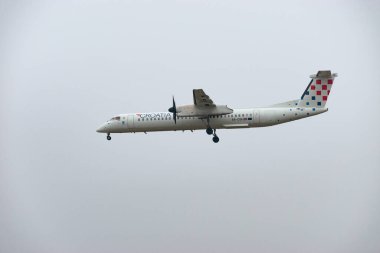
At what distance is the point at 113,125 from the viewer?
59250 millimetres

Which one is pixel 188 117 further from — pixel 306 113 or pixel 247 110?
pixel 306 113

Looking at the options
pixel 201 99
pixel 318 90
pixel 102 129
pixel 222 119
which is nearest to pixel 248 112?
pixel 222 119

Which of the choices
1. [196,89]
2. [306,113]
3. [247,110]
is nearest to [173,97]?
[196,89]

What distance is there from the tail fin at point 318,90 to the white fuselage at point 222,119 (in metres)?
0.74

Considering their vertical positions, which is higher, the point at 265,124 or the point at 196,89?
the point at 196,89

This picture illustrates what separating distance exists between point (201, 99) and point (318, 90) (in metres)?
9.90

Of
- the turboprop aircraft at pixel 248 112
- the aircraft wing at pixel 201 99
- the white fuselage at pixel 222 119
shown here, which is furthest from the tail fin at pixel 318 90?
the aircraft wing at pixel 201 99

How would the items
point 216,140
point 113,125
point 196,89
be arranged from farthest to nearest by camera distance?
point 113,125 → point 216,140 → point 196,89

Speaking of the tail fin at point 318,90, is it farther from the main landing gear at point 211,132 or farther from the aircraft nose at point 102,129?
the aircraft nose at point 102,129

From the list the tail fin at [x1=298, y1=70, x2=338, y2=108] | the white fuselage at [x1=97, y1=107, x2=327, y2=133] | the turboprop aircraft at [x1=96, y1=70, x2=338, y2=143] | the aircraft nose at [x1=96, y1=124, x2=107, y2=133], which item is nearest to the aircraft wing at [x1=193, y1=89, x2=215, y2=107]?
the turboprop aircraft at [x1=96, y1=70, x2=338, y2=143]

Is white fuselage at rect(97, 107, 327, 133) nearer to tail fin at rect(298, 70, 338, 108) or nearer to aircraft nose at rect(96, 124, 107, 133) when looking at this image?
tail fin at rect(298, 70, 338, 108)

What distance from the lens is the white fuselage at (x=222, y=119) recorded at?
53.3 m

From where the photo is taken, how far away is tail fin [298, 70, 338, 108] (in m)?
53.9

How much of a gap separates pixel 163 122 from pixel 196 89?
565 centimetres
